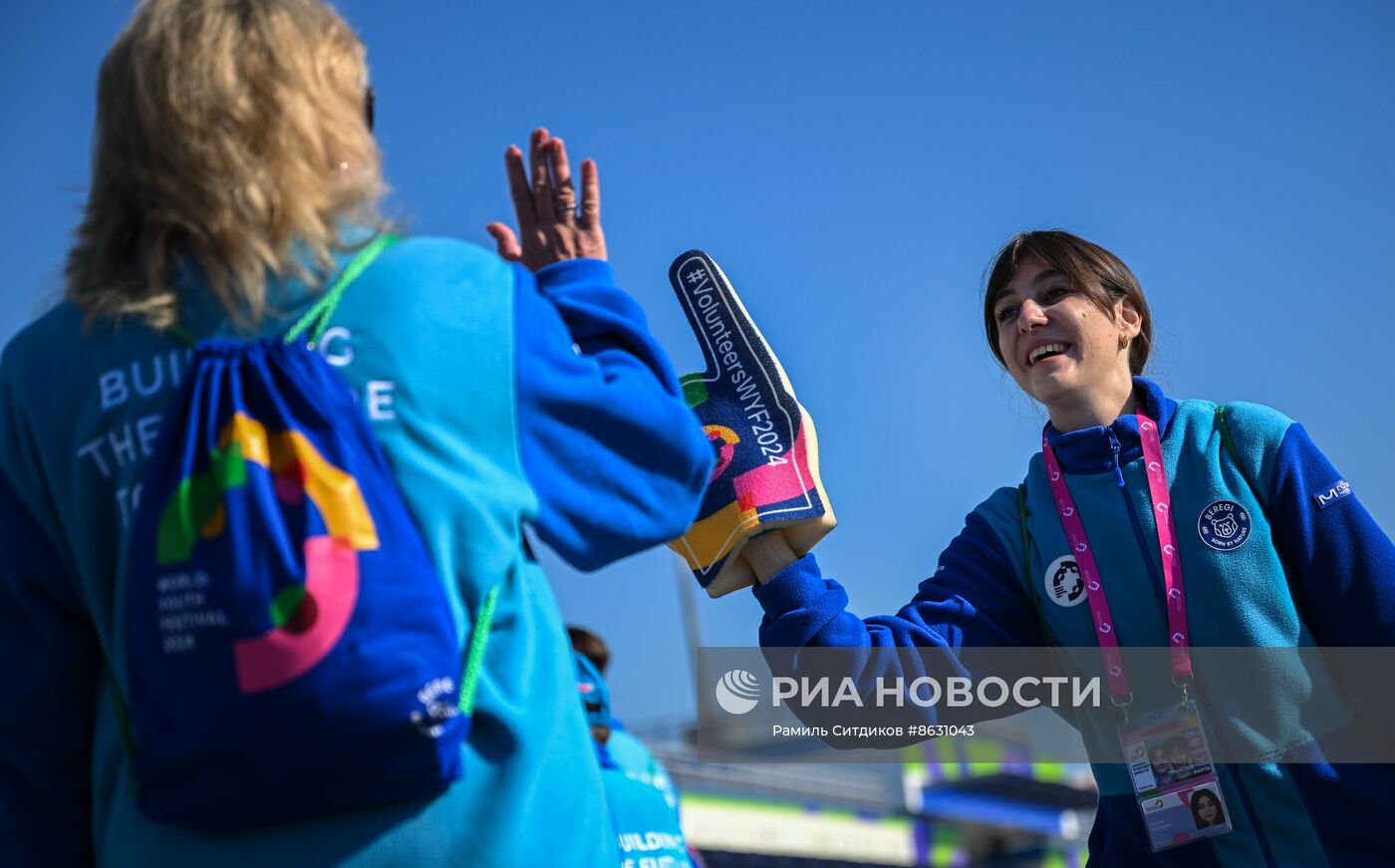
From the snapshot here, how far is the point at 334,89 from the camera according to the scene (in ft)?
5.83

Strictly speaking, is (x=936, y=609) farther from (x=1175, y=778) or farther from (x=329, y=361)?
(x=329, y=361)

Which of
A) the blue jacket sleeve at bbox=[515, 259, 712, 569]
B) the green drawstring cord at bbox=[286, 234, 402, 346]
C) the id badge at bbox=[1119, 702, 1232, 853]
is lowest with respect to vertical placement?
the id badge at bbox=[1119, 702, 1232, 853]

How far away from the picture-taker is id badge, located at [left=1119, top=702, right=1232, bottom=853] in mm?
2771

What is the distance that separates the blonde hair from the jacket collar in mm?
1933

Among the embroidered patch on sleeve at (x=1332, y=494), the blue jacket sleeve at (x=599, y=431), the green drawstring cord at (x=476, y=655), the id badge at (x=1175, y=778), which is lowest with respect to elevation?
the id badge at (x=1175, y=778)

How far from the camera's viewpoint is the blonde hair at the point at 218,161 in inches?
65.1

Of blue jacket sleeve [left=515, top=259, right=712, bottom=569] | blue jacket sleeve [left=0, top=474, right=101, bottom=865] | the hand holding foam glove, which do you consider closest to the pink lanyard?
the hand holding foam glove

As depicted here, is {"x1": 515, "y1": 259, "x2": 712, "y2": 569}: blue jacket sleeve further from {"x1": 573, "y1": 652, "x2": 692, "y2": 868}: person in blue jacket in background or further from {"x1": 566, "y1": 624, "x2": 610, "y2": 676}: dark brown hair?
{"x1": 566, "y1": 624, "x2": 610, "y2": 676}: dark brown hair

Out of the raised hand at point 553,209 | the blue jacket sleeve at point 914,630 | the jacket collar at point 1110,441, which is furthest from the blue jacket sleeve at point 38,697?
the jacket collar at point 1110,441

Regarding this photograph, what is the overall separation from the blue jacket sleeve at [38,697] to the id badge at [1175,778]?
81.1 inches

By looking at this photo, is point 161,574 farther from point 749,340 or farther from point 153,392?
point 749,340

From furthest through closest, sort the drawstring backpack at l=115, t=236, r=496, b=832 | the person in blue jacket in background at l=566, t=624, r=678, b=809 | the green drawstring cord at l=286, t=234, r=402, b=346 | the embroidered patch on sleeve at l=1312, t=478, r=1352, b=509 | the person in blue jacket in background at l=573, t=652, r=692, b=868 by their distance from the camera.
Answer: the person in blue jacket in background at l=566, t=624, r=678, b=809
the person in blue jacket in background at l=573, t=652, r=692, b=868
the embroidered patch on sleeve at l=1312, t=478, r=1352, b=509
the green drawstring cord at l=286, t=234, r=402, b=346
the drawstring backpack at l=115, t=236, r=496, b=832

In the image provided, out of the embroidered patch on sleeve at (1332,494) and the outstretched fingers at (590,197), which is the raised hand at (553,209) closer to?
the outstretched fingers at (590,197)

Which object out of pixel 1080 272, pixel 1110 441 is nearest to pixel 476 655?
pixel 1110 441
